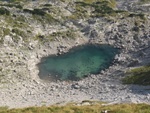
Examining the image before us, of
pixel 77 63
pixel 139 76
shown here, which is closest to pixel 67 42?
pixel 77 63

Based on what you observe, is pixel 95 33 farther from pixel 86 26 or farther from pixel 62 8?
pixel 62 8

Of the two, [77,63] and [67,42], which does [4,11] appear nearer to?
[67,42]

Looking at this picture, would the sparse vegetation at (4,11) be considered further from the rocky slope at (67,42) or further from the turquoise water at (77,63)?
the turquoise water at (77,63)

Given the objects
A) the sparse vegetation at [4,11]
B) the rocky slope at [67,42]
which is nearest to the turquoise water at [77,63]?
the rocky slope at [67,42]

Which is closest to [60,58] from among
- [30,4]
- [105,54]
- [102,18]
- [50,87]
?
[105,54]

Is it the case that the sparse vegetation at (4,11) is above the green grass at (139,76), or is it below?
above

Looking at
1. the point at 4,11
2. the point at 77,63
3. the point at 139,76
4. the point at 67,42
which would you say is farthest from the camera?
the point at 4,11

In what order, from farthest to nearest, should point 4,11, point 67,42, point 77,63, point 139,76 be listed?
1. point 4,11
2. point 67,42
3. point 77,63
4. point 139,76

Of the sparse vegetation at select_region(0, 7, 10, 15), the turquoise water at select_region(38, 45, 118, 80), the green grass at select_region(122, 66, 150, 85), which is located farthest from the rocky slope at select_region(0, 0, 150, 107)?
the turquoise water at select_region(38, 45, 118, 80)
